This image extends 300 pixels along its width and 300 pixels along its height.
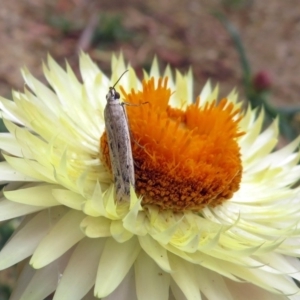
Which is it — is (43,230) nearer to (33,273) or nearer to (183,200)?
(33,273)

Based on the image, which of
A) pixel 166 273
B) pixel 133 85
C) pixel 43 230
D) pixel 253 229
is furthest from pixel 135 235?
pixel 133 85

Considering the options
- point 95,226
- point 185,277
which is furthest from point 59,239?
point 185,277

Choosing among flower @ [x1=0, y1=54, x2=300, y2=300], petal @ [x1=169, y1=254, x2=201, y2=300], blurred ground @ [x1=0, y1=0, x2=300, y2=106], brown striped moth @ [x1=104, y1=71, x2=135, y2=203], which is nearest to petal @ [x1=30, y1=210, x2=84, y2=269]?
flower @ [x1=0, y1=54, x2=300, y2=300]

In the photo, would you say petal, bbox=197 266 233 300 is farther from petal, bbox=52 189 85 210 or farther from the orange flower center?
petal, bbox=52 189 85 210

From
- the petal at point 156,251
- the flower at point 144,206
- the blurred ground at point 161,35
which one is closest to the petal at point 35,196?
the flower at point 144,206

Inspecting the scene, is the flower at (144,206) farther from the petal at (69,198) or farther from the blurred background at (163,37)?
the blurred background at (163,37)

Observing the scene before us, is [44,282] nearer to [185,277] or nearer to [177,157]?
[185,277]

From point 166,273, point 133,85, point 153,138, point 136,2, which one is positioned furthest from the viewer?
point 136,2
